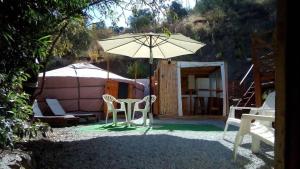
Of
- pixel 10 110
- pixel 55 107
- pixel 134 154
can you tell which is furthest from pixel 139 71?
pixel 10 110

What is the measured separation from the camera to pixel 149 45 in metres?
8.79

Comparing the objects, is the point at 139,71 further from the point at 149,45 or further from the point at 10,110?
the point at 10,110

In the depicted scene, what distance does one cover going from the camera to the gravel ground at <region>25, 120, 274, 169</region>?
4.05m

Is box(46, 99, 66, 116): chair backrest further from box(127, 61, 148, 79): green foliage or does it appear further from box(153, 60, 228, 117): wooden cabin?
box(127, 61, 148, 79): green foliage

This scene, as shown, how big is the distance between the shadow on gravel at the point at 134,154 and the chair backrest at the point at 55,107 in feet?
19.6

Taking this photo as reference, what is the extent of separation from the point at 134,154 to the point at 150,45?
4466mm

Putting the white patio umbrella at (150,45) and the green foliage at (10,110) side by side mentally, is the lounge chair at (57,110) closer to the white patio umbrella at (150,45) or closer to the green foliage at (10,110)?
the white patio umbrella at (150,45)

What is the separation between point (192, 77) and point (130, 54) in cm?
474

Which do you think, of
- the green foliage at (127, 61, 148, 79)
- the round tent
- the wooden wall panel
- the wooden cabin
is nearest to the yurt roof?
the round tent

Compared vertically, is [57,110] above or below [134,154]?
above

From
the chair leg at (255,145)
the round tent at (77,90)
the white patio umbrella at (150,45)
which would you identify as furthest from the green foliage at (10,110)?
the round tent at (77,90)

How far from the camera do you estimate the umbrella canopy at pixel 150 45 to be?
8.32 m

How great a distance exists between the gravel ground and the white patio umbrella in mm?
2985

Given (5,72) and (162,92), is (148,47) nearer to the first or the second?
(162,92)
